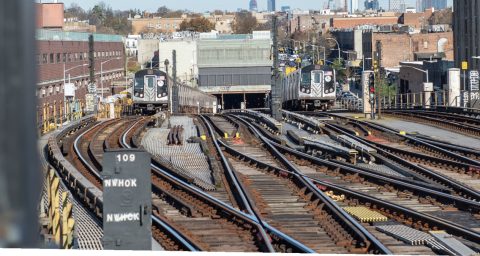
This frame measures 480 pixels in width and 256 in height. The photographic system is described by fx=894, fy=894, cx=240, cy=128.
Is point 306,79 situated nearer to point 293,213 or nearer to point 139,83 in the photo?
point 139,83

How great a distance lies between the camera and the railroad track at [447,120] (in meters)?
27.7

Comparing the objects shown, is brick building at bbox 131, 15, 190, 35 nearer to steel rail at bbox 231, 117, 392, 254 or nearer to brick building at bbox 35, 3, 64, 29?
brick building at bbox 35, 3, 64, 29

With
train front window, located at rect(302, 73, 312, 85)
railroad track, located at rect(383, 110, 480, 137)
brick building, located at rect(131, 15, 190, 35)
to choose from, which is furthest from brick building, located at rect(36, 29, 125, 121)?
brick building, located at rect(131, 15, 190, 35)

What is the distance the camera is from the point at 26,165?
1077mm

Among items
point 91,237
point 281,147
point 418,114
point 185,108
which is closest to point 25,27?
point 91,237

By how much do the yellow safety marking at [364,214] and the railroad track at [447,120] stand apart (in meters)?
14.1

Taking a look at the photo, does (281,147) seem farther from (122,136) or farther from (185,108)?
(185,108)

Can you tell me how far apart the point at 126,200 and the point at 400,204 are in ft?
24.5

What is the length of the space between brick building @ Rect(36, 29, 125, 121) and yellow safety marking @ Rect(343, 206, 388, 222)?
28.8 metres

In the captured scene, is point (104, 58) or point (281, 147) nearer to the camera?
point (281, 147)

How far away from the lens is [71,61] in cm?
5825

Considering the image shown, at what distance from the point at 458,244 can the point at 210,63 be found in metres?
73.2

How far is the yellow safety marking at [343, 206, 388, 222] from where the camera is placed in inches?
481

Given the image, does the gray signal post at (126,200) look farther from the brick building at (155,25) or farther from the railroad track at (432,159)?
the brick building at (155,25)
